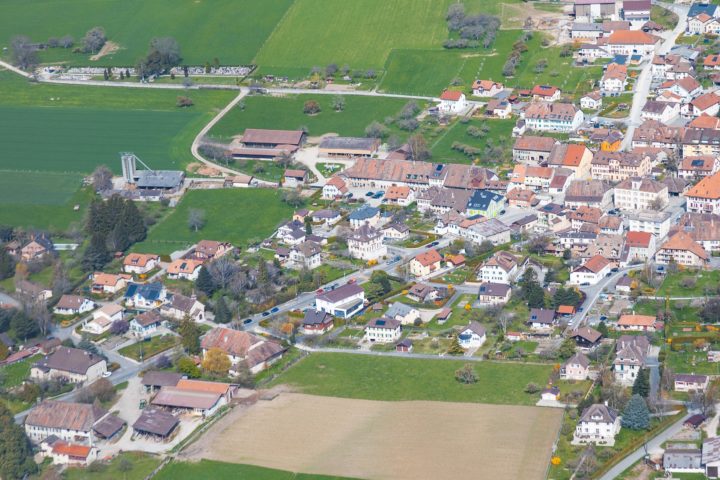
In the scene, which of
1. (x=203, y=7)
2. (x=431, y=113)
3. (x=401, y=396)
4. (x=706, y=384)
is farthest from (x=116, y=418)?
(x=203, y=7)

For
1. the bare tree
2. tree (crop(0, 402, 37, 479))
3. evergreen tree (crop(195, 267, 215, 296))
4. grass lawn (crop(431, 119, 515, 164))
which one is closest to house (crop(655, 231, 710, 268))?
grass lawn (crop(431, 119, 515, 164))

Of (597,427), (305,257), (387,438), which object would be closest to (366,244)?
(305,257)

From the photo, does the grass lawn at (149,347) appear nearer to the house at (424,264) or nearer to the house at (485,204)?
the house at (424,264)

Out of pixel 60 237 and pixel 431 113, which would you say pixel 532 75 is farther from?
pixel 60 237

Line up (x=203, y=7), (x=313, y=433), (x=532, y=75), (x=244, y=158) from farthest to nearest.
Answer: (x=203, y=7)
(x=532, y=75)
(x=244, y=158)
(x=313, y=433)

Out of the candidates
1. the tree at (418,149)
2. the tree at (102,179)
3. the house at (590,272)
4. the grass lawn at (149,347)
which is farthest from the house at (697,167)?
the tree at (102,179)

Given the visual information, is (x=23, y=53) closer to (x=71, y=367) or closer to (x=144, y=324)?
(x=144, y=324)

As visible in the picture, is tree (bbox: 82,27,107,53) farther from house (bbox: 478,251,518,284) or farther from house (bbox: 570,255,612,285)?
house (bbox: 570,255,612,285)
